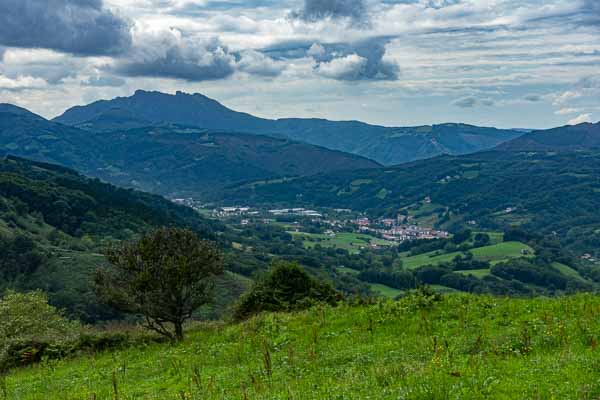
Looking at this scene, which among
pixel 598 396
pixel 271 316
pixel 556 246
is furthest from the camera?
pixel 556 246

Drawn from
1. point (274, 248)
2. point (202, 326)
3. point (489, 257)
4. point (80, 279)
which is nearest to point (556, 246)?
point (489, 257)

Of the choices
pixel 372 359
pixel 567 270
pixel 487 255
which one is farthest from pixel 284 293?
pixel 487 255

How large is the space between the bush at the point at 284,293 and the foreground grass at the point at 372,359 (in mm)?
2543

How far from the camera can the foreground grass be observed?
30.9ft

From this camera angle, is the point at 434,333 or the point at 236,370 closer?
the point at 236,370

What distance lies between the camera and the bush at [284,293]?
76.1 feet

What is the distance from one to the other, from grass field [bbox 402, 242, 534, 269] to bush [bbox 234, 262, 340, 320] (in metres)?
136

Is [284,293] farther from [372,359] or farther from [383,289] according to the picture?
[383,289]

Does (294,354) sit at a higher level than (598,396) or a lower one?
lower

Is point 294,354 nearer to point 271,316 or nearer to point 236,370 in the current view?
point 236,370

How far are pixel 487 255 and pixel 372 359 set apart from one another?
6221 inches

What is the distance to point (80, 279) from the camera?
3406 inches

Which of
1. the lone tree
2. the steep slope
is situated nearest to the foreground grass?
the lone tree

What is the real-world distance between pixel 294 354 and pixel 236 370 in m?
1.88
